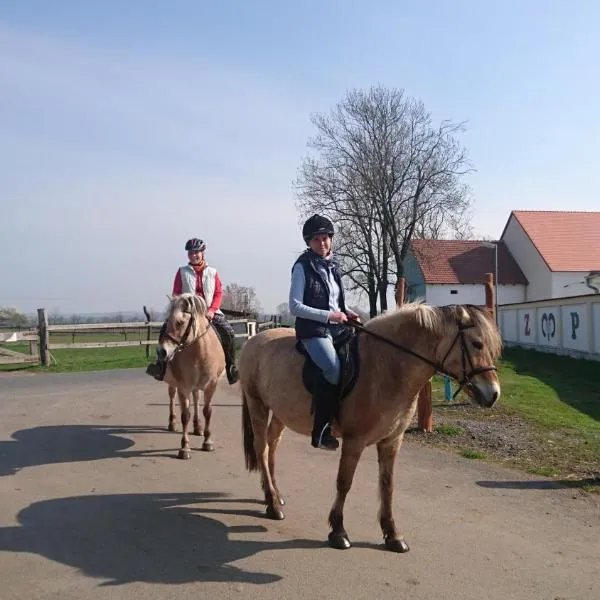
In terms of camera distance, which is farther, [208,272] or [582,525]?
[208,272]

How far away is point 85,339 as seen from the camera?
144ft

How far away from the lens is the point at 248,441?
6090 mm

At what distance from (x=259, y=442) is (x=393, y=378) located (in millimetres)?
1828

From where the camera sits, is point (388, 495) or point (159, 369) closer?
point (388, 495)

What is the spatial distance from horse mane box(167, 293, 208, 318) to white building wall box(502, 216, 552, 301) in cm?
4095

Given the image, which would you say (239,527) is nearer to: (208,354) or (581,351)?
(208,354)

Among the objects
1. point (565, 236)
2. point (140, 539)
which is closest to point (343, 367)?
point (140, 539)

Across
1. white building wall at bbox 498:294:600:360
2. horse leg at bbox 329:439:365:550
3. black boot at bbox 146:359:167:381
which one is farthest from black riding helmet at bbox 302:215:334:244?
white building wall at bbox 498:294:600:360

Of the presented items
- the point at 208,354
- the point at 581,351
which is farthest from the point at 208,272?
the point at 581,351

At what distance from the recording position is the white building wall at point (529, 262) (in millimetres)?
44500

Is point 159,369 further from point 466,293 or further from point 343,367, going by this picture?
point 466,293

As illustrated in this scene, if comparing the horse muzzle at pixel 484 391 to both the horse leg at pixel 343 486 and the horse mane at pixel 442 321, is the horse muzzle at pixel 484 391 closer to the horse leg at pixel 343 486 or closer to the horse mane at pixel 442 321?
the horse mane at pixel 442 321

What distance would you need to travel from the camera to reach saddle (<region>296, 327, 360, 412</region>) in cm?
477

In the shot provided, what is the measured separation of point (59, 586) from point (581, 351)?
2375 cm
